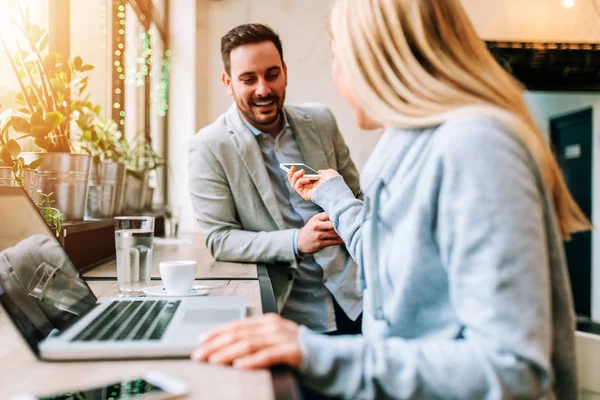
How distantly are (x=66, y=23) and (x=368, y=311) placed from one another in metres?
1.45

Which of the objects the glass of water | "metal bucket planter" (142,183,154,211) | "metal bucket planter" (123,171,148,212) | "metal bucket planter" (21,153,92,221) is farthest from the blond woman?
"metal bucket planter" (142,183,154,211)

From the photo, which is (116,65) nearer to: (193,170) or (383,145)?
(193,170)

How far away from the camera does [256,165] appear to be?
1.78 m

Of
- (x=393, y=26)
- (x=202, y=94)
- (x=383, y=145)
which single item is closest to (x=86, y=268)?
(x=383, y=145)

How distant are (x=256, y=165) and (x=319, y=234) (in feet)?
1.25

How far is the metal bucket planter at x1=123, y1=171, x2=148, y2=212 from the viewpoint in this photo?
242 cm

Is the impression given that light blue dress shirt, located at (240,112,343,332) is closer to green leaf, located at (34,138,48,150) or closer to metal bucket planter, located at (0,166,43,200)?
green leaf, located at (34,138,48,150)

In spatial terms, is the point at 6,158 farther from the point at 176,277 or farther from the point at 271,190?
the point at 271,190

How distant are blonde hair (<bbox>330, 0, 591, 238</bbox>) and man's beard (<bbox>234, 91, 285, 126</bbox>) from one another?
113 cm

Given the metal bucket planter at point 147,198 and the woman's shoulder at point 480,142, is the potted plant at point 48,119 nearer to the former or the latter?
the woman's shoulder at point 480,142

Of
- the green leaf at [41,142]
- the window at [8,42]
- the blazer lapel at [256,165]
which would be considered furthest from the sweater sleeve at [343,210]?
the window at [8,42]

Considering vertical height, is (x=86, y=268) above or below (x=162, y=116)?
below

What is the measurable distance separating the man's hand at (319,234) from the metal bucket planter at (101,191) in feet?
2.36

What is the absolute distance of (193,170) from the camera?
1.84 metres
